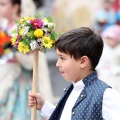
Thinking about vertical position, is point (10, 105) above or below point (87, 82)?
above

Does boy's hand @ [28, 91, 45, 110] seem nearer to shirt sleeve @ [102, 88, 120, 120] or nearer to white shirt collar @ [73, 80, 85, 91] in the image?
white shirt collar @ [73, 80, 85, 91]

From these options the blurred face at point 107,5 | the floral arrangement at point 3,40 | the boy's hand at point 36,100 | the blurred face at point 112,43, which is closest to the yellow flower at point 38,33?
the boy's hand at point 36,100

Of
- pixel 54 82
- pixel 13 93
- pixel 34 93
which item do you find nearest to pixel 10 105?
pixel 13 93

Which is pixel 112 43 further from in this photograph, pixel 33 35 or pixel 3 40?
pixel 33 35

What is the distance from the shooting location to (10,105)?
6.48m

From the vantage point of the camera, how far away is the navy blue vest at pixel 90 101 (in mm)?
4082

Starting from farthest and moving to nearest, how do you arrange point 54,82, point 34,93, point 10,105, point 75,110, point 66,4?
point 66,4 → point 54,82 → point 10,105 → point 34,93 → point 75,110

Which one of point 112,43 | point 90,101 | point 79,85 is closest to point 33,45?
point 79,85

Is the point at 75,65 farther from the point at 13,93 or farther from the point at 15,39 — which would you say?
the point at 13,93

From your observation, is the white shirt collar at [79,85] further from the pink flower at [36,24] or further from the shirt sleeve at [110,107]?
the pink flower at [36,24]

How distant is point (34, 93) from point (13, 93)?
211cm

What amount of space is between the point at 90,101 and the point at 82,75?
22cm

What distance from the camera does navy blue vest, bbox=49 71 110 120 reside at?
4082 millimetres

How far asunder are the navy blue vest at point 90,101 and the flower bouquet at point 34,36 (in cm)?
38
